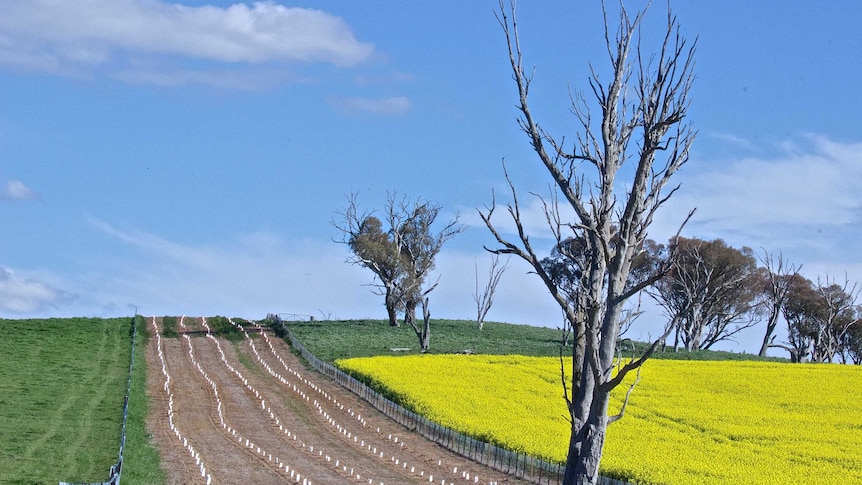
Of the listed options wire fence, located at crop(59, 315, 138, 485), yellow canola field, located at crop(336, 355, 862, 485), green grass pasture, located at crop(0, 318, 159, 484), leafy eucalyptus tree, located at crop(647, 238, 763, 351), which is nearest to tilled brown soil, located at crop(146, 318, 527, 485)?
wire fence, located at crop(59, 315, 138, 485)

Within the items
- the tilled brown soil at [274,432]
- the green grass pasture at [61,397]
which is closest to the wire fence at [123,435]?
the green grass pasture at [61,397]

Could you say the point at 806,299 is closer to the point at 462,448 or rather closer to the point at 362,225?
the point at 362,225

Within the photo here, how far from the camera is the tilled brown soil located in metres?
39.9

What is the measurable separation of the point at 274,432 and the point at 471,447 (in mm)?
11476

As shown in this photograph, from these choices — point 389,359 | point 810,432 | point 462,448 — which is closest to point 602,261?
point 462,448

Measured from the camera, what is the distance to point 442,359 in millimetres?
77062

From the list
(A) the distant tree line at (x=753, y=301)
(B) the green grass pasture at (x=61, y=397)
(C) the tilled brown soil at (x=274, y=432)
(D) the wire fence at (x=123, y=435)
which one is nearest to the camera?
(D) the wire fence at (x=123, y=435)

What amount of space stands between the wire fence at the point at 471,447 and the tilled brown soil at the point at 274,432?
49 centimetres

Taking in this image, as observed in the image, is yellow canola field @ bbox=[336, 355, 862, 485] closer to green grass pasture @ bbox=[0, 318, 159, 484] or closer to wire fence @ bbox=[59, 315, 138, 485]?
wire fence @ bbox=[59, 315, 138, 485]

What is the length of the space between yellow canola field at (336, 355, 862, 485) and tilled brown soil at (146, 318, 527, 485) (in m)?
2.72

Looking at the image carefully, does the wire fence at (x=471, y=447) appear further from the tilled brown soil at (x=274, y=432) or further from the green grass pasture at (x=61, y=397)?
the green grass pasture at (x=61, y=397)

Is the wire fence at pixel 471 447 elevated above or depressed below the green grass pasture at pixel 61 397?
above

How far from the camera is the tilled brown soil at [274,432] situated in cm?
3988

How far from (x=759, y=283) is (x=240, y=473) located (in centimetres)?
9851
